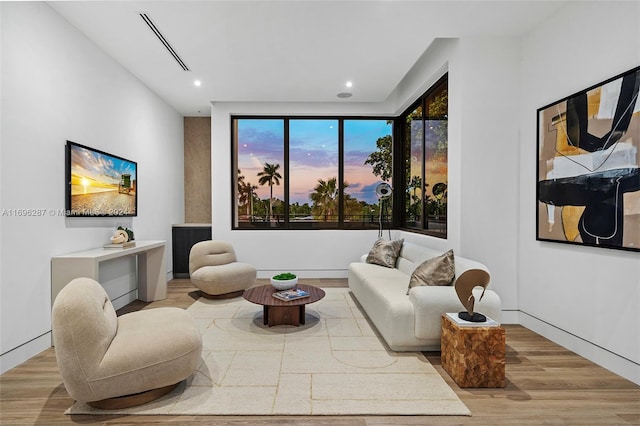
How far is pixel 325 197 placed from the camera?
645 cm

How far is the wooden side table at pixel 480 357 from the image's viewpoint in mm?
2367

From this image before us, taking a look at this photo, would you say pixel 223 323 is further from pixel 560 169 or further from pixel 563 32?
pixel 563 32

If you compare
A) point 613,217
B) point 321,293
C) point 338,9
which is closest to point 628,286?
point 613,217

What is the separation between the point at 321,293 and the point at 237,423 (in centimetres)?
191

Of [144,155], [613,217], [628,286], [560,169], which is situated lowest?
[628,286]

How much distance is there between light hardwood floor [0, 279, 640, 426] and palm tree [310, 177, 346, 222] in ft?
12.6

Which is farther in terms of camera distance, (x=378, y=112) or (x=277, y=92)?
(x=378, y=112)

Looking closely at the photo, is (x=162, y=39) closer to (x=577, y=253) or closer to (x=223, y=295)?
(x=223, y=295)

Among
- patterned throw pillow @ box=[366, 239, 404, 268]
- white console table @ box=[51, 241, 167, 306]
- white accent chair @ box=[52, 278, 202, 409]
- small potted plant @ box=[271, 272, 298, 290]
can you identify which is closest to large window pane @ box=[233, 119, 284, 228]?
white console table @ box=[51, 241, 167, 306]

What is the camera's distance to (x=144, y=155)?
16.9 ft

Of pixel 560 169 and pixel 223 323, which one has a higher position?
pixel 560 169

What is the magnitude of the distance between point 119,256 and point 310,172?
3590 mm

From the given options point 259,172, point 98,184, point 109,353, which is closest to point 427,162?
point 259,172

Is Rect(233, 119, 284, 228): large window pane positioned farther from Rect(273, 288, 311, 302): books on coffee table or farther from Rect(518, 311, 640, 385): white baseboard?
Rect(518, 311, 640, 385): white baseboard
